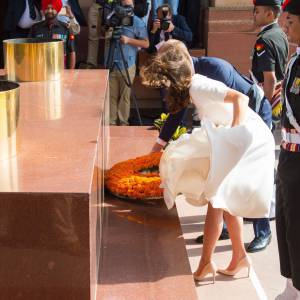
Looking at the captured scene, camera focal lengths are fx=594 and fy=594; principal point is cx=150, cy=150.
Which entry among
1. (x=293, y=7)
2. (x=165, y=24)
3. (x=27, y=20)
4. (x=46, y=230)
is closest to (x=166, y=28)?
(x=165, y=24)

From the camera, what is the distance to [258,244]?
396 cm

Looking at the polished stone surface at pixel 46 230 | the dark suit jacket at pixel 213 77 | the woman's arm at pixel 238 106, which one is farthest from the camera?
the dark suit jacket at pixel 213 77

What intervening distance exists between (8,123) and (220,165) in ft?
3.93

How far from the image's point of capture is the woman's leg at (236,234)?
10.8 feet

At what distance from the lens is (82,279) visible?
1721mm

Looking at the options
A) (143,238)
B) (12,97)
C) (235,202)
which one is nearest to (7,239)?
(12,97)

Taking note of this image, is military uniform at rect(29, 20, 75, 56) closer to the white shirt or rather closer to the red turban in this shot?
the red turban

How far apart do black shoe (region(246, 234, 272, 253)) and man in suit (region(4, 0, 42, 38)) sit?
423 cm

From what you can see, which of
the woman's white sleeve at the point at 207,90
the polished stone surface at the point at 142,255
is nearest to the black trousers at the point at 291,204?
the woman's white sleeve at the point at 207,90

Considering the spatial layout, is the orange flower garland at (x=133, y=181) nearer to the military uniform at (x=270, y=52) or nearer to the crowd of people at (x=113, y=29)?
the military uniform at (x=270, y=52)

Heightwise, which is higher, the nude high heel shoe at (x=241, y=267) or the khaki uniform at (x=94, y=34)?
the khaki uniform at (x=94, y=34)

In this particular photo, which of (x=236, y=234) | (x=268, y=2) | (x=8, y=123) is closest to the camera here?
(x=8, y=123)

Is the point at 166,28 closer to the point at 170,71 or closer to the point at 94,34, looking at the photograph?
the point at 94,34

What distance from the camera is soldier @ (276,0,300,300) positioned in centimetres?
282
